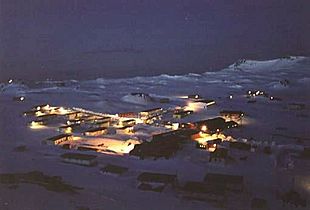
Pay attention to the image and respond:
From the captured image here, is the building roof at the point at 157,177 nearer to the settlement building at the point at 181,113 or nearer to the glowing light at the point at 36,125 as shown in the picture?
the glowing light at the point at 36,125

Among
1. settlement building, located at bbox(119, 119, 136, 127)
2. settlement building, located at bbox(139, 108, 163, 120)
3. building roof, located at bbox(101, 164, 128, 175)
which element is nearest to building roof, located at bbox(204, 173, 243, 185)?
building roof, located at bbox(101, 164, 128, 175)

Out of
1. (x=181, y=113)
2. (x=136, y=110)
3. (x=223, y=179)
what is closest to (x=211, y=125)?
(x=181, y=113)

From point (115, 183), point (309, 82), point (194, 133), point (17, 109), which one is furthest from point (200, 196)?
point (309, 82)

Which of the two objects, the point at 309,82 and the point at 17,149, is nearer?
the point at 17,149

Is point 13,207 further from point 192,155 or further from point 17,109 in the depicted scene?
point 17,109

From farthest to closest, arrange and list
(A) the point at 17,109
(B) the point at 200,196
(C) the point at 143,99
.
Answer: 1. (C) the point at 143,99
2. (A) the point at 17,109
3. (B) the point at 200,196

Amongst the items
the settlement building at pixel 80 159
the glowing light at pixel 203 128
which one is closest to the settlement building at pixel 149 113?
the glowing light at pixel 203 128

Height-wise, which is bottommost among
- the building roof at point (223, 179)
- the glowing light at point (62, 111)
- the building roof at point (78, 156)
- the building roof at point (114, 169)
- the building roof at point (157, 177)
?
the glowing light at point (62, 111)
